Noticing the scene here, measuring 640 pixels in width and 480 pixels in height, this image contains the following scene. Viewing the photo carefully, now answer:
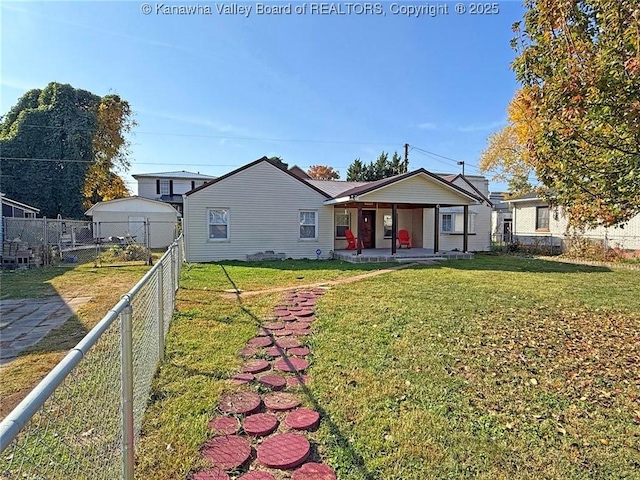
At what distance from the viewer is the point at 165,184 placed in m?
37.4

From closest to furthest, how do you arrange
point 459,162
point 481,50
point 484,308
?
point 484,308, point 481,50, point 459,162

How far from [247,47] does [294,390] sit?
36.2 feet

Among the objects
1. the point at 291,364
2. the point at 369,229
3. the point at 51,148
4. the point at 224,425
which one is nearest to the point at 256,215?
the point at 369,229

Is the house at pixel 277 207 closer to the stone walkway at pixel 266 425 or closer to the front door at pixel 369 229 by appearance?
the front door at pixel 369 229

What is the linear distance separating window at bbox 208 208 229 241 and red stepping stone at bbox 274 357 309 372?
456 inches

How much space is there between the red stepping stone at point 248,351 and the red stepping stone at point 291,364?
1.39 ft

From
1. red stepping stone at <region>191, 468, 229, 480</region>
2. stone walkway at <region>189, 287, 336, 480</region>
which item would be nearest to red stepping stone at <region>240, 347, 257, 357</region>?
stone walkway at <region>189, 287, 336, 480</region>

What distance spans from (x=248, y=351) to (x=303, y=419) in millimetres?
1744

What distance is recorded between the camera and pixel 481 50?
10.4 meters

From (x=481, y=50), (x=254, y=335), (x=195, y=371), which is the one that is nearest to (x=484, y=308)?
(x=254, y=335)

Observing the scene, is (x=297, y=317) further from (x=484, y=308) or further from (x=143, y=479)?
(x=143, y=479)

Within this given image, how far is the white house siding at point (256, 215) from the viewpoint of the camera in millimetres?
14898

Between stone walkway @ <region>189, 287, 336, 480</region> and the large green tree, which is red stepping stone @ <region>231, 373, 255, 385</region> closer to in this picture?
stone walkway @ <region>189, 287, 336, 480</region>

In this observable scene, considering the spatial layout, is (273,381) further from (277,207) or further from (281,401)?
(277,207)
